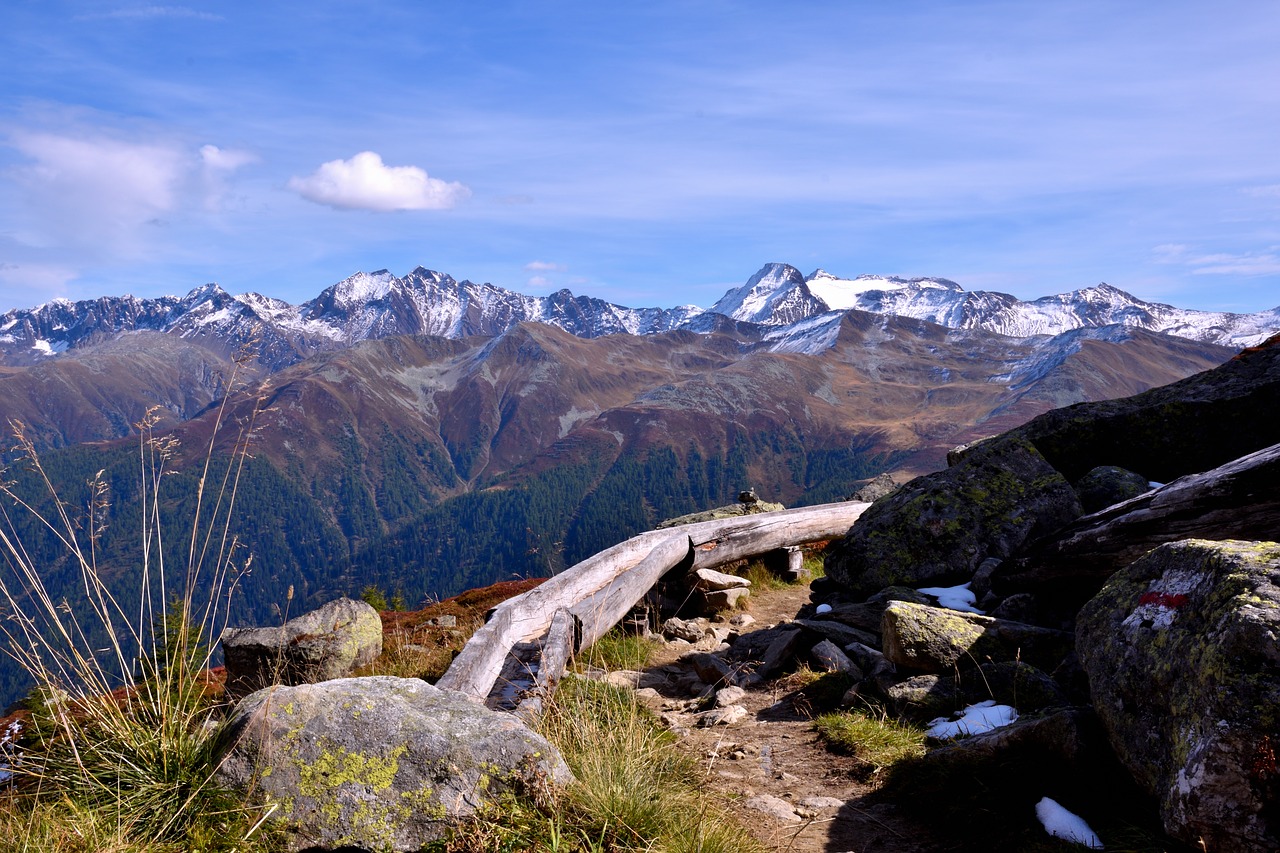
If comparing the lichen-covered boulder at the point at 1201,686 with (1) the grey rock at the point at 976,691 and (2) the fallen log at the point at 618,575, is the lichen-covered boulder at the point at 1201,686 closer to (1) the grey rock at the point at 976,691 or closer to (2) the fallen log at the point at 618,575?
(1) the grey rock at the point at 976,691

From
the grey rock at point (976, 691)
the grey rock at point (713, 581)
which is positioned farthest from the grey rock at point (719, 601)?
the grey rock at point (976, 691)

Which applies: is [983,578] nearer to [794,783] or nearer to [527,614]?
[794,783]

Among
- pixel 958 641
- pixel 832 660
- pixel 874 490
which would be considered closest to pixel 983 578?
pixel 958 641

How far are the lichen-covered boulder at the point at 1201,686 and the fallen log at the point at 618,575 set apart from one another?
205 inches

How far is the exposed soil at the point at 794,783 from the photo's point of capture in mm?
5422

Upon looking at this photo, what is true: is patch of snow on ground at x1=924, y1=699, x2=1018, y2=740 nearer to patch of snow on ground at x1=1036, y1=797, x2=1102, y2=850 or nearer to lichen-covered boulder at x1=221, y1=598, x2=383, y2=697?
patch of snow on ground at x1=1036, y1=797, x2=1102, y2=850

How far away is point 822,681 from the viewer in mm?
8625

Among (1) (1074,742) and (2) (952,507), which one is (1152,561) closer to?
(1) (1074,742)

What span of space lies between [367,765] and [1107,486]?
10.3 m


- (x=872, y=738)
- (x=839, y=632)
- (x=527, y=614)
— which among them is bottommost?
(x=872, y=738)

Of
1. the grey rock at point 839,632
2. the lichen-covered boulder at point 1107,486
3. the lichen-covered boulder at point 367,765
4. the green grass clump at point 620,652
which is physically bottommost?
the green grass clump at point 620,652

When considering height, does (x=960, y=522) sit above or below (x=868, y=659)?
above

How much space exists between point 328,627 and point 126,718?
5827mm

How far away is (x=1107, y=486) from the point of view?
34.9ft
